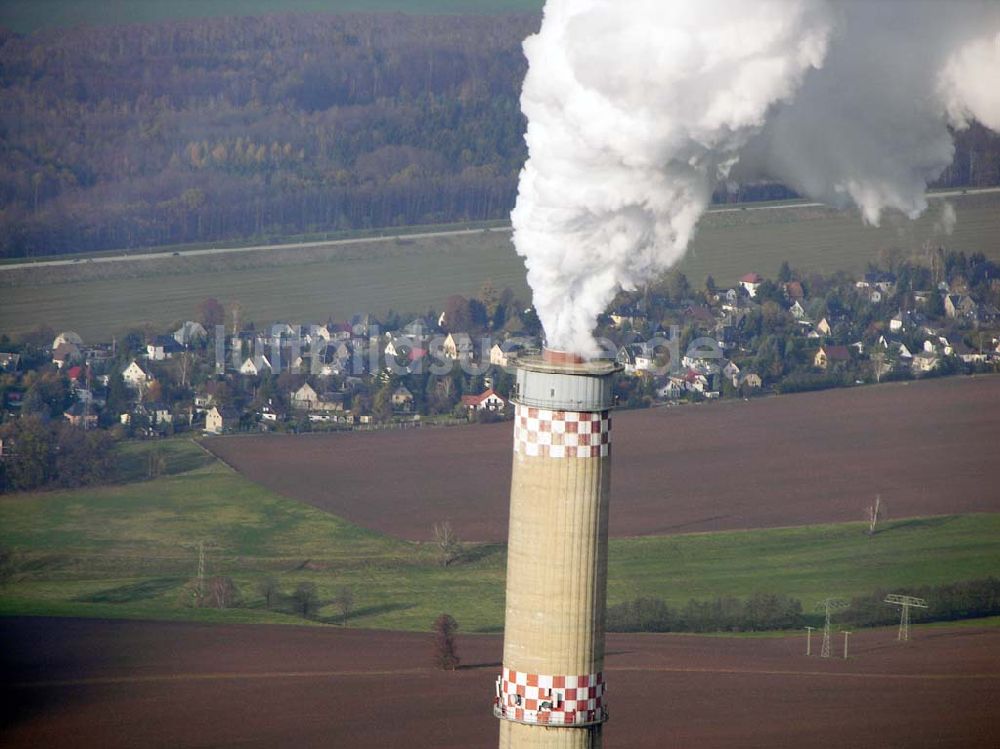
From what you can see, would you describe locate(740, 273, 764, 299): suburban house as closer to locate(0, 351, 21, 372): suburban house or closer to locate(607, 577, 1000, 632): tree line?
locate(0, 351, 21, 372): suburban house

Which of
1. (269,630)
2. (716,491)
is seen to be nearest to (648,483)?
(716,491)

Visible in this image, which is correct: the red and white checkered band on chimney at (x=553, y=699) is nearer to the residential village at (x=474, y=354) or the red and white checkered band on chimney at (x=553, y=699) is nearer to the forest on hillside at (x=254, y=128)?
the residential village at (x=474, y=354)

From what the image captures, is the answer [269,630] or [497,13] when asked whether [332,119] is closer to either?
[497,13]

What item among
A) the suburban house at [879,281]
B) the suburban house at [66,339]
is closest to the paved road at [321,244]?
the suburban house at [879,281]

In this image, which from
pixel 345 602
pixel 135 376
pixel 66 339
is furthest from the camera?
pixel 66 339

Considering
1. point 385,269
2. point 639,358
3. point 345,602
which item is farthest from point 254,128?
point 345,602

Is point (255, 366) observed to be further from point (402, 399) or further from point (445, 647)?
point (445, 647)
